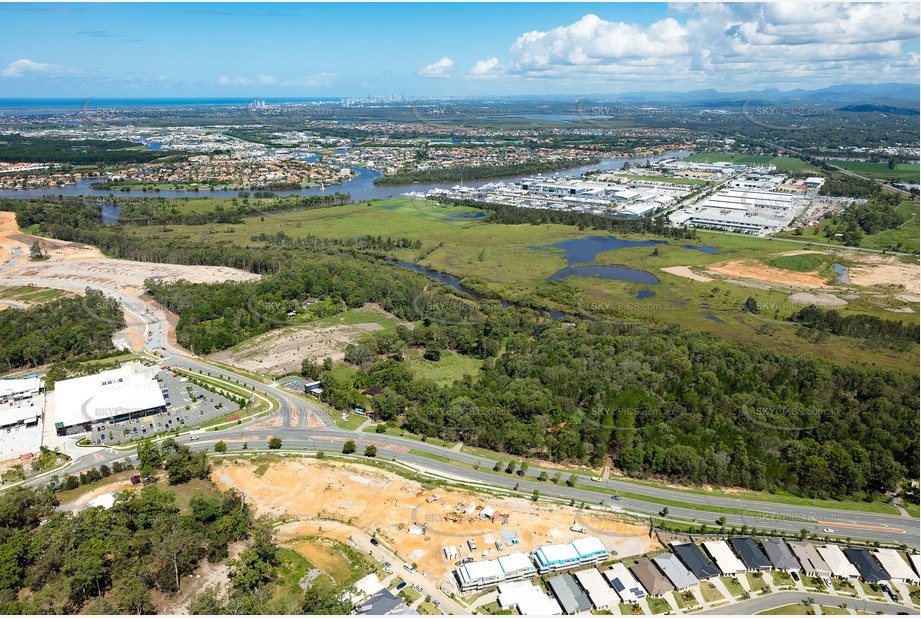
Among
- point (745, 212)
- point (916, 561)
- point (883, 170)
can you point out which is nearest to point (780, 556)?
point (916, 561)

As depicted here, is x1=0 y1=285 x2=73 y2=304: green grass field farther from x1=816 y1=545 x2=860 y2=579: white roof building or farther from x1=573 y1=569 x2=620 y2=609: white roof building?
x1=816 y1=545 x2=860 y2=579: white roof building

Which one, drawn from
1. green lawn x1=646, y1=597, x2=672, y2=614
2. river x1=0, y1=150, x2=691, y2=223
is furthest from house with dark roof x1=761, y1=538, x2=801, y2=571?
river x1=0, y1=150, x2=691, y2=223

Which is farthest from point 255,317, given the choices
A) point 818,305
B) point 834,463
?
point 818,305

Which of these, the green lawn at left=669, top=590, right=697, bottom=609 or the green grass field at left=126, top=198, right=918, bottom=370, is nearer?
the green lawn at left=669, top=590, right=697, bottom=609

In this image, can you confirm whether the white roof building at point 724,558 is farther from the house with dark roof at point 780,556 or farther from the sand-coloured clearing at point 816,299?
the sand-coloured clearing at point 816,299

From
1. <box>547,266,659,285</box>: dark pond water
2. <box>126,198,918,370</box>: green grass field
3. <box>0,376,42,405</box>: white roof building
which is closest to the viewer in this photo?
<box>0,376,42,405</box>: white roof building

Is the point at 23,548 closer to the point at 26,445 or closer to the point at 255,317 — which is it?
the point at 26,445

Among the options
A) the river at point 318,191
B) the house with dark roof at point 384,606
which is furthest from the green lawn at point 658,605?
the river at point 318,191
